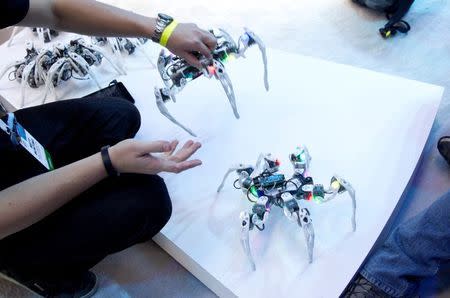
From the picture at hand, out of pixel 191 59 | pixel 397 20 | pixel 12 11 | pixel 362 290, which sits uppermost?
pixel 12 11

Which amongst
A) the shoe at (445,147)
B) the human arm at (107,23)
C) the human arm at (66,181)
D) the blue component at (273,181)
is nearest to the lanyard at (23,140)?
the human arm at (66,181)

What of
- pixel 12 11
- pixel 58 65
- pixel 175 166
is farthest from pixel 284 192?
pixel 58 65

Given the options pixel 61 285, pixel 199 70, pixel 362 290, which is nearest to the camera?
pixel 362 290

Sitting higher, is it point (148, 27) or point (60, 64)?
point (148, 27)

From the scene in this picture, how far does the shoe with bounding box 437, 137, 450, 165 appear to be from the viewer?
1.23 metres

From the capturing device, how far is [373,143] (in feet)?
3.94

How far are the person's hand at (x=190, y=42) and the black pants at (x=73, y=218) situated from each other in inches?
15.2

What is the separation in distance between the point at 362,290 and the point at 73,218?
74cm

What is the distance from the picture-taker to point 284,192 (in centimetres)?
97

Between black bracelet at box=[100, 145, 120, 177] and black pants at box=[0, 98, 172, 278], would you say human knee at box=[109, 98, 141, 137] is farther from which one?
black bracelet at box=[100, 145, 120, 177]

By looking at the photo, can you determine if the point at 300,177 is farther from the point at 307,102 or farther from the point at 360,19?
the point at 360,19

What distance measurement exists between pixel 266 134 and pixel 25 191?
2.55 feet

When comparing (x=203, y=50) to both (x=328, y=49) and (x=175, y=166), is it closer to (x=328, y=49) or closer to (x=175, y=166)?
(x=175, y=166)

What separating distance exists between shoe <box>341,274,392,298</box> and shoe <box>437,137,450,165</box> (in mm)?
582
